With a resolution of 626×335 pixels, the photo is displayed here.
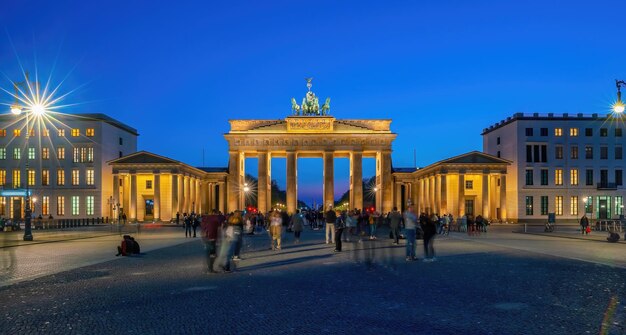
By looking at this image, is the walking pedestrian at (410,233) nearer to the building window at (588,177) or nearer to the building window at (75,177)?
the building window at (588,177)

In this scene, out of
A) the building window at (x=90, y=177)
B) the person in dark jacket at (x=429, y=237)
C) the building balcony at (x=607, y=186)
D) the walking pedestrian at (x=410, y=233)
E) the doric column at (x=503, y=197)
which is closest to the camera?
the walking pedestrian at (x=410, y=233)

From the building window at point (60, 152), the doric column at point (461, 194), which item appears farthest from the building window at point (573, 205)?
the building window at point (60, 152)

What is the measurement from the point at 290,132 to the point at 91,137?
29276 millimetres

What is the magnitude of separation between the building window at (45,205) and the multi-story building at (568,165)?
219ft

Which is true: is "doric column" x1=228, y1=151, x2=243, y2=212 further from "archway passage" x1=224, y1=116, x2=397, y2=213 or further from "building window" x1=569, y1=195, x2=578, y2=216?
"building window" x1=569, y1=195, x2=578, y2=216

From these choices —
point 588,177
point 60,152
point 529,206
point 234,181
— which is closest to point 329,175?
point 234,181

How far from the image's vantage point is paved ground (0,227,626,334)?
9.88 meters

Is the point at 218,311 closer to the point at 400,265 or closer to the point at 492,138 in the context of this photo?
the point at 400,265

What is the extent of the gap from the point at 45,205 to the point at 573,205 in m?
75.2

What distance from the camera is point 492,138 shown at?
3767 inches

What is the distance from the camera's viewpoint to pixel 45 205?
85.9 m

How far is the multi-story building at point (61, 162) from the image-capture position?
85.6m

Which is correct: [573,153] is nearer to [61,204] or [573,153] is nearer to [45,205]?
[61,204]

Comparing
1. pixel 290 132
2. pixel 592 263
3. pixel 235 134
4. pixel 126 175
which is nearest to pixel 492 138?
pixel 290 132
